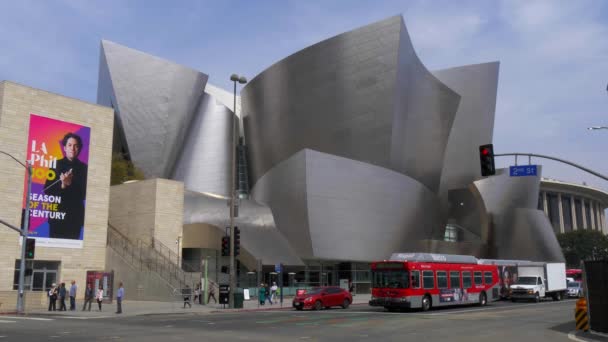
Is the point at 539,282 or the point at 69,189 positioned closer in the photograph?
the point at 69,189

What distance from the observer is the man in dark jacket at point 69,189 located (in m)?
35.6

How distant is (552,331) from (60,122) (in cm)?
3131

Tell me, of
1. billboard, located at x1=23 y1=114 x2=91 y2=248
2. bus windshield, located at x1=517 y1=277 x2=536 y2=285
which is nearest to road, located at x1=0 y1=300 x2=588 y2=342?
A: bus windshield, located at x1=517 y1=277 x2=536 y2=285

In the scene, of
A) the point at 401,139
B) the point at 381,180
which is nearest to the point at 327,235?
the point at 381,180

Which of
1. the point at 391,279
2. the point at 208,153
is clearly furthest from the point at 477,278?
the point at 208,153

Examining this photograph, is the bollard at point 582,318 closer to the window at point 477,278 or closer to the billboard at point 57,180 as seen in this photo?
the window at point 477,278

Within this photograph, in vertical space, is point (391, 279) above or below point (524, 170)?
below

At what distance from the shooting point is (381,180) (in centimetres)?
5053

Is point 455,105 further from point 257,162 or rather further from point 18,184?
point 18,184

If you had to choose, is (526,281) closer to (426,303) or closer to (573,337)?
(426,303)

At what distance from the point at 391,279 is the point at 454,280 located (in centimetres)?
434

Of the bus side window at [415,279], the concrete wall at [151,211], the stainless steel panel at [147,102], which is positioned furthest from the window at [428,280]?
the stainless steel panel at [147,102]

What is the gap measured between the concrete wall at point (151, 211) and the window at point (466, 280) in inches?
887

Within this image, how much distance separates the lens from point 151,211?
140ft
